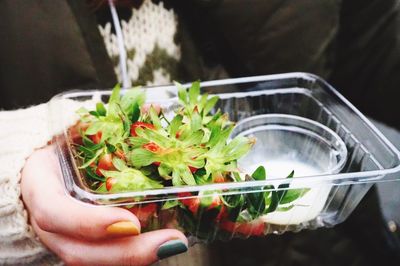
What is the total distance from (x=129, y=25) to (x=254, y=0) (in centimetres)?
19

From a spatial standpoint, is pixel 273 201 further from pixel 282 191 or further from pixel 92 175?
pixel 92 175

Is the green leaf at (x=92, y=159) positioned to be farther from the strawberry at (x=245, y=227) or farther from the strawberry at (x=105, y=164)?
the strawberry at (x=245, y=227)

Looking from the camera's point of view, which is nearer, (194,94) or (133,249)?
(133,249)

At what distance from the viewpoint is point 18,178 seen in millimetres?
515

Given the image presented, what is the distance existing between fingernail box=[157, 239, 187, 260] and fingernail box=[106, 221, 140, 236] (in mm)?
25

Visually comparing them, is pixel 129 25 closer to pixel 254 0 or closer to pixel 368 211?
Answer: pixel 254 0

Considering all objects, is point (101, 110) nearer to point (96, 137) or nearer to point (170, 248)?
point (96, 137)

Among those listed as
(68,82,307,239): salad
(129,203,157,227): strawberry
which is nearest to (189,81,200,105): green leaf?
(68,82,307,239): salad

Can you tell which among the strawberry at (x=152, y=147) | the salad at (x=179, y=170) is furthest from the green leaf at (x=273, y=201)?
the strawberry at (x=152, y=147)

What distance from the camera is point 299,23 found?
0.82 m

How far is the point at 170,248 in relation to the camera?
1.45ft

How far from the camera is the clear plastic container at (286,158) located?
1.52ft

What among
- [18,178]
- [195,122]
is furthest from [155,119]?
[18,178]

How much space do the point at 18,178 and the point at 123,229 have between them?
14cm
